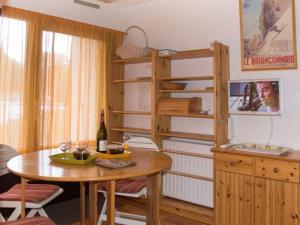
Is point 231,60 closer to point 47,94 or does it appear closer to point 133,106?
point 133,106

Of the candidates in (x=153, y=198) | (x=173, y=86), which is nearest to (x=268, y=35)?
(x=173, y=86)

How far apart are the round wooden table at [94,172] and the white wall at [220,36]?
3.88 feet

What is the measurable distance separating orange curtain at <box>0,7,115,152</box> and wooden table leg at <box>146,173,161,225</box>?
155cm

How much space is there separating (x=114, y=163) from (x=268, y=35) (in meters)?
1.96

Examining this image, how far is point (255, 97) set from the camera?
2.84 m

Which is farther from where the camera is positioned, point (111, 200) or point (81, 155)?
point (81, 155)

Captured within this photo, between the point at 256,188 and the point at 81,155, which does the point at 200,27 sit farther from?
the point at 81,155

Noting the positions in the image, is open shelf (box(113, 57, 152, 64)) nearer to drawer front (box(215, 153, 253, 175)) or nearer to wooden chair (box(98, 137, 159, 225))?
wooden chair (box(98, 137, 159, 225))

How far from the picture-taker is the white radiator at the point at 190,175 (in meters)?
3.15

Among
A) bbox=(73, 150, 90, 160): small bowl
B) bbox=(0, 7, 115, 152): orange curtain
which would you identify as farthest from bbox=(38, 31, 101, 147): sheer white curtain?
bbox=(73, 150, 90, 160): small bowl

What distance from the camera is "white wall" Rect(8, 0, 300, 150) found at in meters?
2.74

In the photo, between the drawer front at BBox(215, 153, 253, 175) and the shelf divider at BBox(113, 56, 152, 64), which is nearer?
the drawer front at BBox(215, 153, 253, 175)

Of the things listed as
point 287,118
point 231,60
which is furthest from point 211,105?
point 287,118

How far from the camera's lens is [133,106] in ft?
13.2
